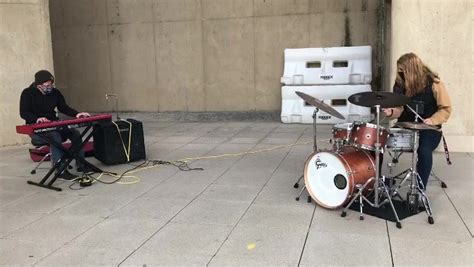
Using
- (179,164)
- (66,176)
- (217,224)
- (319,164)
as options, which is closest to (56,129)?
(66,176)

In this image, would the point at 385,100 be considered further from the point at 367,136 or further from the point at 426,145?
A: the point at 426,145

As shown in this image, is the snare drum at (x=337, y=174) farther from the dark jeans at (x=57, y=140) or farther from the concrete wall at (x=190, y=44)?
the concrete wall at (x=190, y=44)

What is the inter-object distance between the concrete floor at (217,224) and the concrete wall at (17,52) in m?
1.98

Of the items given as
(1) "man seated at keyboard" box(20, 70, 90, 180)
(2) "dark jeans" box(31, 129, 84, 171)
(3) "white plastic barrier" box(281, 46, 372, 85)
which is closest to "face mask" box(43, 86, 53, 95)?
(1) "man seated at keyboard" box(20, 70, 90, 180)

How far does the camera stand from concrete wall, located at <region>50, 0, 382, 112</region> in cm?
1005

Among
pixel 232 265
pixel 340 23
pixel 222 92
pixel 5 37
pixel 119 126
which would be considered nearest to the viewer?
pixel 232 265

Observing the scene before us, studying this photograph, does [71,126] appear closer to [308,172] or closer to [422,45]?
[308,172]

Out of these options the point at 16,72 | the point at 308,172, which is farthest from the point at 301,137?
the point at 16,72

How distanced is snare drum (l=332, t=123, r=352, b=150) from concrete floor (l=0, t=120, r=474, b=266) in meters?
0.64

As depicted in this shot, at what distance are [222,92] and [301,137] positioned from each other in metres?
3.00

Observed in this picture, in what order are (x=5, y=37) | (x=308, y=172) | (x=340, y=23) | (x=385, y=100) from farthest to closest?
(x=340, y=23), (x=5, y=37), (x=308, y=172), (x=385, y=100)

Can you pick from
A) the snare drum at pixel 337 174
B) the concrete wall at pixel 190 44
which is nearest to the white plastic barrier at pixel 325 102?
the concrete wall at pixel 190 44

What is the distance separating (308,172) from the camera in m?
4.59

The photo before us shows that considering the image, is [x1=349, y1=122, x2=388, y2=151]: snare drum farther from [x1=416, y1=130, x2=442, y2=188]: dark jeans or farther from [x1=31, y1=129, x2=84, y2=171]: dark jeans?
[x1=31, y1=129, x2=84, y2=171]: dark jeans
